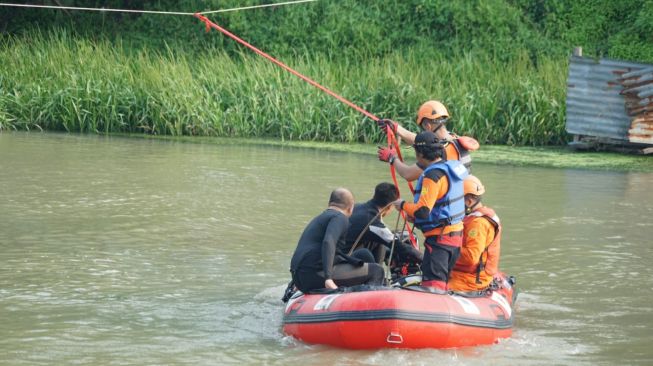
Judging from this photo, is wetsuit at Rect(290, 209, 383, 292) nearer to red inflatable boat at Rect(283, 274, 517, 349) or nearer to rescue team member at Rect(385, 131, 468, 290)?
red inflatable boat at Rect(283, 274, 517, 349)

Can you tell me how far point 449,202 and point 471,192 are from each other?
0.32 m

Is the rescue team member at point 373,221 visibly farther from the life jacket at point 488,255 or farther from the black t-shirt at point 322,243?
the life jacket at point 488,255

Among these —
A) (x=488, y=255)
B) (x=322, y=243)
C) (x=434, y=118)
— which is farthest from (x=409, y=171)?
(x=322, y=243)

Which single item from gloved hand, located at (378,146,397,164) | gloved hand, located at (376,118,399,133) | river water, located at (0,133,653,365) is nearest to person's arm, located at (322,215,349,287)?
river water, located at (0,133,653,365)

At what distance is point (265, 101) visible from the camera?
21.1m

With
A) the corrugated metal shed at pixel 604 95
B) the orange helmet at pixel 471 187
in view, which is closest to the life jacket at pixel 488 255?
the orange helmet at pixel 471 187

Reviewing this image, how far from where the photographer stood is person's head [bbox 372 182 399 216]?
9.31 metres

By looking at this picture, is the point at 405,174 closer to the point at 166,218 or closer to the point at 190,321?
the point at 190,321

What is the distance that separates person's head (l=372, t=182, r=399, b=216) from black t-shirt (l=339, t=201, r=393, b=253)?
0.16 ft

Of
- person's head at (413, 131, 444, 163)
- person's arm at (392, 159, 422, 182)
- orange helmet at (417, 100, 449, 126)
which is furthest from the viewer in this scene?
orange helmet at (417, 100, 449, 126)

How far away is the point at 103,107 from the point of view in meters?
21.4

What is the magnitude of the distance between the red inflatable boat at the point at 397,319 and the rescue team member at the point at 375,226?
1164 mm

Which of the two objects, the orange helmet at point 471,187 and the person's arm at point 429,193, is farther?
the orange helmet at point 471,187

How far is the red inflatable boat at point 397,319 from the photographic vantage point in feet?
25.4
